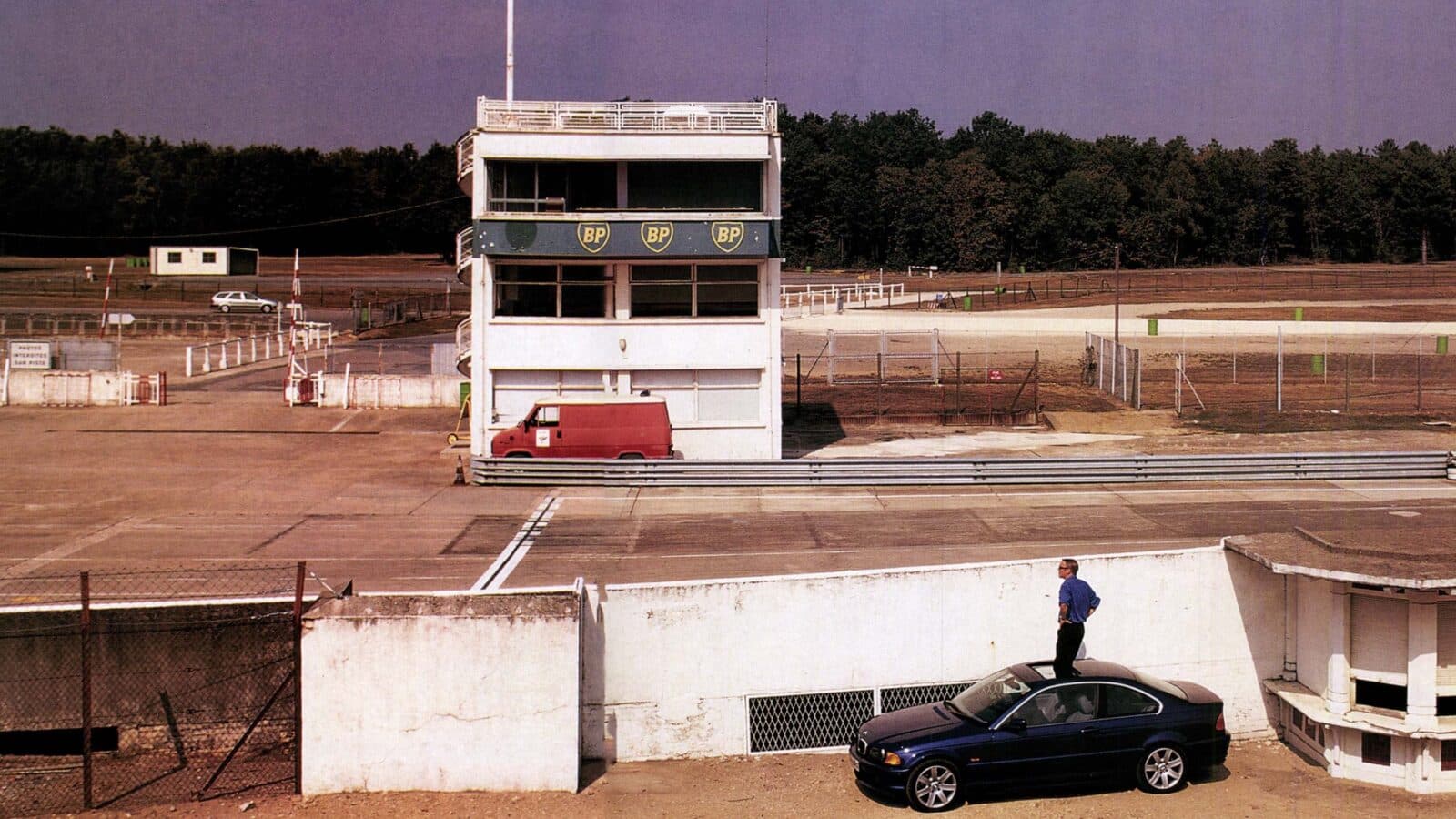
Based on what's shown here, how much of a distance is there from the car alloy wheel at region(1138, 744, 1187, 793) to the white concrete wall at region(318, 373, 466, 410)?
35025 millimetres

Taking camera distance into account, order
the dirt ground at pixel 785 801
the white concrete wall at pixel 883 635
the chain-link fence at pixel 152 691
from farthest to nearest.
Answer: the white concrete wall at pixel 883 635
the chain-link fence at pixel 152 691
the dirt ground at pixel 785 801

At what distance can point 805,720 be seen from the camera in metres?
16.8

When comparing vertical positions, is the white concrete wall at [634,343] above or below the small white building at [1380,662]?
above

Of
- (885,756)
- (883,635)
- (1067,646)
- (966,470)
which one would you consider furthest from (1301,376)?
(885,756)

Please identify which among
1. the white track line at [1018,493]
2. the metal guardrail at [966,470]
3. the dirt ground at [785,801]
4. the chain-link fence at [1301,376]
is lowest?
the dirt ground at [785,801]

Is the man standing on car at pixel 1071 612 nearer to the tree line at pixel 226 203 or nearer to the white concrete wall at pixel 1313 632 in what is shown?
the white concrete wall at pixel 1313 632

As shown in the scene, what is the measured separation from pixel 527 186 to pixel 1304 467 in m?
21.1

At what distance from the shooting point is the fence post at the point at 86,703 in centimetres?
1497

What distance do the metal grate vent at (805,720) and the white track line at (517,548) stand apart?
15.3ft

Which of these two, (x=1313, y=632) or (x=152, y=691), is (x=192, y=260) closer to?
(x=152, y=691)

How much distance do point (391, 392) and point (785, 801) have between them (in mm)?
34673

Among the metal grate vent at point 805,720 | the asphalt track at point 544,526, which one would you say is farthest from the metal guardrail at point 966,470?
the metal grate vent at point 805,720

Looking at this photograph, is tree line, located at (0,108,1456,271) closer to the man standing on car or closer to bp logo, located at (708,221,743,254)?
bp logo, located at (708,221,743,254)

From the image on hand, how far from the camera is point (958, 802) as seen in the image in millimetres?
14961
